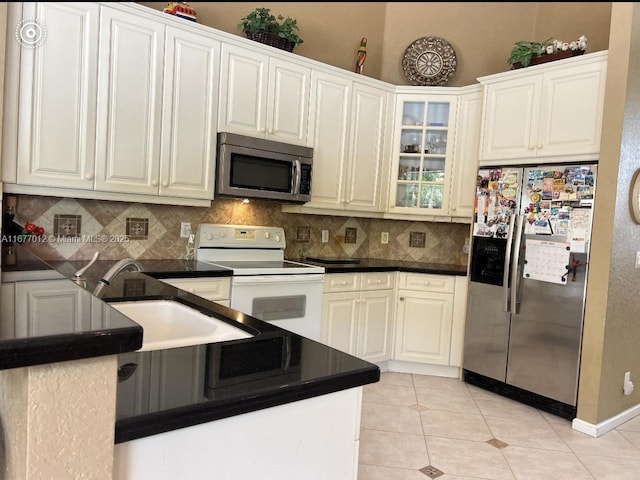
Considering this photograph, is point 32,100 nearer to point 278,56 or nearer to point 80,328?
point 278,56

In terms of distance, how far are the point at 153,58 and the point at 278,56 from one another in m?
0.91

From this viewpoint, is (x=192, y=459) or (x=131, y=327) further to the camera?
(x=192, y=459)

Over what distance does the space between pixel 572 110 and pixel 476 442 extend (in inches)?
85.9

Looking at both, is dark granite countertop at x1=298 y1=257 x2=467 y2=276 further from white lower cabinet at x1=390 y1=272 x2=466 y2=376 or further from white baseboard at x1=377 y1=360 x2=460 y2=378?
white baseboard at x1=377 y1=360 x2=460 y2=378

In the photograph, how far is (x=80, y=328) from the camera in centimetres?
70

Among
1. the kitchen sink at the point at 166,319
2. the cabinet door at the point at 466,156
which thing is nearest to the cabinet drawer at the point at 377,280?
the cabinet door at the point at 466,156

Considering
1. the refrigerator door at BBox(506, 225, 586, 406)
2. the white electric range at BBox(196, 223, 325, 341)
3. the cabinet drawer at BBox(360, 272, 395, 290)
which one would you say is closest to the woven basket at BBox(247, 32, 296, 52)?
the white electric range at BBox(196, 223, 325, 341)

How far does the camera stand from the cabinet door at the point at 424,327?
153 inches

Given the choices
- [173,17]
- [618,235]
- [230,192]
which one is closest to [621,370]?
[618,235]

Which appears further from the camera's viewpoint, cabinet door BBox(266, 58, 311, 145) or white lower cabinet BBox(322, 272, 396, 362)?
white lower cabinet BBox(322, 272, 396, 362)

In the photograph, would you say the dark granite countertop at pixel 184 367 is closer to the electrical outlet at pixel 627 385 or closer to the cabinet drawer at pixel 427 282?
the cabinet drawer at pixel 427 282

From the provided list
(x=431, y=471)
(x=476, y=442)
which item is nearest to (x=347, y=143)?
(x=476, y=442)

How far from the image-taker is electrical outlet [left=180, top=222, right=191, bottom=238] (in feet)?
11.2

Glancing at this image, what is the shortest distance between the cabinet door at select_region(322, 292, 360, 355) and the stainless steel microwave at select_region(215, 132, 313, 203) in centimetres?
80
